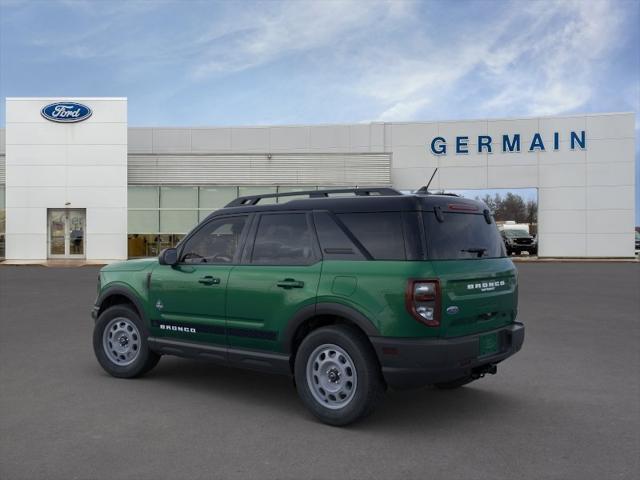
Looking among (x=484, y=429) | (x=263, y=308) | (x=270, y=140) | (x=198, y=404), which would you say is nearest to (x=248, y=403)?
(x=198, y=404)

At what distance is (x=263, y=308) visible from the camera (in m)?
5.23

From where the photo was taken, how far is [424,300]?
443 centimetres

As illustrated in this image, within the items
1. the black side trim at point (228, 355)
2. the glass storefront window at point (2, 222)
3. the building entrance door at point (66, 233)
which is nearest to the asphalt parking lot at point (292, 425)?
the black side trim at point (228, 355)

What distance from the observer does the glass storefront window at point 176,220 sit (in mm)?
31672

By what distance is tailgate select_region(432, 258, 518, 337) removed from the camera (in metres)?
4.53

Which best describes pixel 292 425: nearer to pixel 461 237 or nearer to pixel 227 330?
pixel 227 330

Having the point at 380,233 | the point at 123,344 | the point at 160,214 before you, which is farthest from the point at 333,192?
the point at 160,214

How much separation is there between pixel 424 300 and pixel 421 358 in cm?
43

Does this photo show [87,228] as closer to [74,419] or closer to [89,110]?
[89,110]

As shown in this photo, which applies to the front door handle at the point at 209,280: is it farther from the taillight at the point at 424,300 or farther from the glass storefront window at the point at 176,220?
the glass storefront window at the point at 176,220

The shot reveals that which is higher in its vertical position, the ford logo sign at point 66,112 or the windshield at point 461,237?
the ford logo sign at point 66,112

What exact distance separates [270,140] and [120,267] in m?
27.8

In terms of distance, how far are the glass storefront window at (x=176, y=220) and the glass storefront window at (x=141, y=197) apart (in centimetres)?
76

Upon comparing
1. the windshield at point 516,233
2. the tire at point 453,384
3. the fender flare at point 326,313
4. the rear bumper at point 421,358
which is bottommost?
the tire at point 453,384
